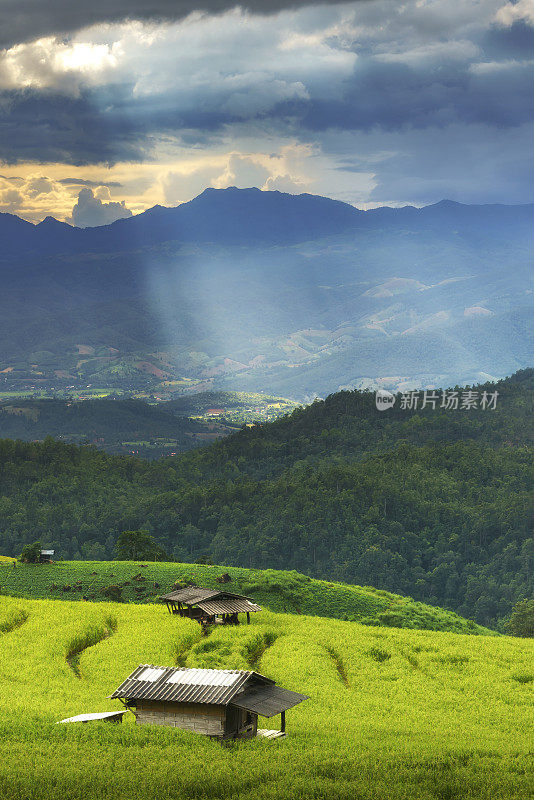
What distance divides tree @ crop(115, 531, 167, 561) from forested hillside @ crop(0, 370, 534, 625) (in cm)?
3121

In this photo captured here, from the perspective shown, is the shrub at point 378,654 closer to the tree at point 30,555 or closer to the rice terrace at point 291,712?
the rice terrace at point 291,712

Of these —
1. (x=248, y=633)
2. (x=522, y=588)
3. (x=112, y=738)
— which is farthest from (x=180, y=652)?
(x=522, y=588)

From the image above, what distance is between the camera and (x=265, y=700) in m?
34.5

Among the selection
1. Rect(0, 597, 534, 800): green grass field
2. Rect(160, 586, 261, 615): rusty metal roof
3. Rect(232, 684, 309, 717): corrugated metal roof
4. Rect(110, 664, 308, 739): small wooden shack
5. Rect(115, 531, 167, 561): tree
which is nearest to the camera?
Rect(0, 597, 534, 800): green grass field

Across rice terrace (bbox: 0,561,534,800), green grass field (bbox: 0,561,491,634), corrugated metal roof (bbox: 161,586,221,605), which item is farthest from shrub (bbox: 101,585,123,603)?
corrugated metal roof (bbox: 161,586,221,605)

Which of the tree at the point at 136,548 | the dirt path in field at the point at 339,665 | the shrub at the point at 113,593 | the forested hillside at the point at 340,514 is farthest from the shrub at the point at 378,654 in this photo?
the forested hillside at the point at 340,514

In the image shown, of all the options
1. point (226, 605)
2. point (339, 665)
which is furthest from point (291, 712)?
point (226, 605)

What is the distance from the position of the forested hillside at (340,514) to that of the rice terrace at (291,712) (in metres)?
65.5

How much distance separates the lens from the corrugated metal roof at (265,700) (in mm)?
33438

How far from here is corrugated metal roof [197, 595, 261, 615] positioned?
5731 centimetres

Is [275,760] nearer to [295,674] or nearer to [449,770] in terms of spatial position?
[449,770]

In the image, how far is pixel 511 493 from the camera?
5881 inches

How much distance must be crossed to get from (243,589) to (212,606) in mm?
15973

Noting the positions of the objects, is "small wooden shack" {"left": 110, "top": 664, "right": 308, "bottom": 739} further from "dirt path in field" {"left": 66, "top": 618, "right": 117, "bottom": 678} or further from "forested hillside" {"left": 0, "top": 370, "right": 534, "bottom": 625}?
"forested hillside" {"left": 0, "top": 370, "right": 534, "bottom": 625}
